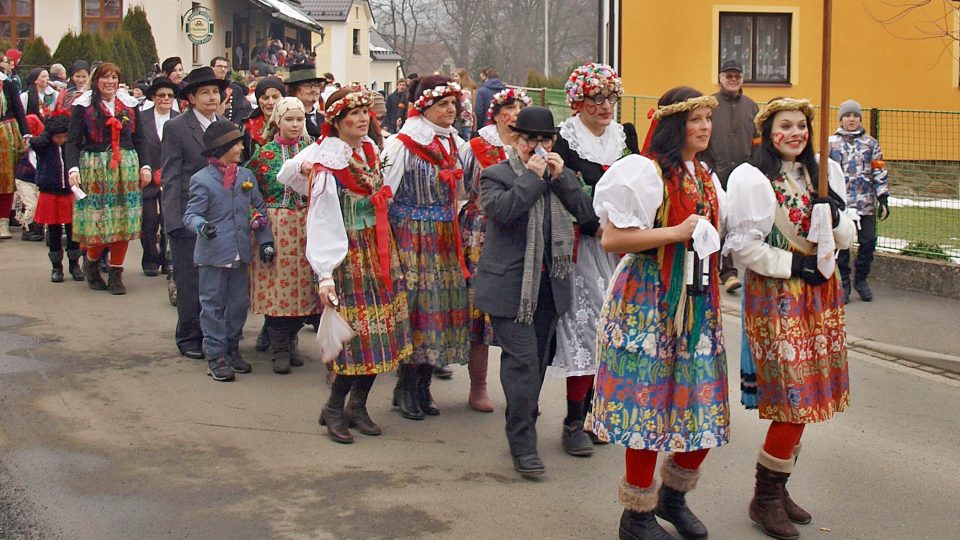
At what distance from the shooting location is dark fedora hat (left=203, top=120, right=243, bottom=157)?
27.4 ft

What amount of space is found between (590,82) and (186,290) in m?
3.84

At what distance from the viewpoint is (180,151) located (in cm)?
918

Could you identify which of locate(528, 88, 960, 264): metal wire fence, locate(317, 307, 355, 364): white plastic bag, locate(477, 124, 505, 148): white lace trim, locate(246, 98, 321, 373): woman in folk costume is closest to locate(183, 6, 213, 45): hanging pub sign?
locate(528, 88, 960, 264): metal wire fence

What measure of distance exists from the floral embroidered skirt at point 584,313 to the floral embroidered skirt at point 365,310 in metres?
0.93

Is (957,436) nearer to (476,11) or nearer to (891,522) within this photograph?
(891,522)

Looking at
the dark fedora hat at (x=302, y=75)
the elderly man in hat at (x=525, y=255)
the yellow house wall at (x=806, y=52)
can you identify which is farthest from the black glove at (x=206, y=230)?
the yellow house wall at (x=806, y=52)

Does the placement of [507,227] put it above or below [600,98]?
below

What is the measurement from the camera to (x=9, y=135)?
1427 centimetres

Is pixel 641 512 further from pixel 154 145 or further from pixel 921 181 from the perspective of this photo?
pixel 921 181

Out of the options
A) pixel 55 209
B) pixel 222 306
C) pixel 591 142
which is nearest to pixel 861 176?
pixel 591 142

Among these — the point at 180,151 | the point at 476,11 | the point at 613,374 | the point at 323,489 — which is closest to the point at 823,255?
the point at 613,374

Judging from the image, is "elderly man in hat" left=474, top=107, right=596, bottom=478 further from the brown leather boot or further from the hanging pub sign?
the hanging pub sign

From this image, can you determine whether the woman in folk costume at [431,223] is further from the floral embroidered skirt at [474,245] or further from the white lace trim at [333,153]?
the white lace trim at [333,153]

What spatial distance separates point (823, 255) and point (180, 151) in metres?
5.37
